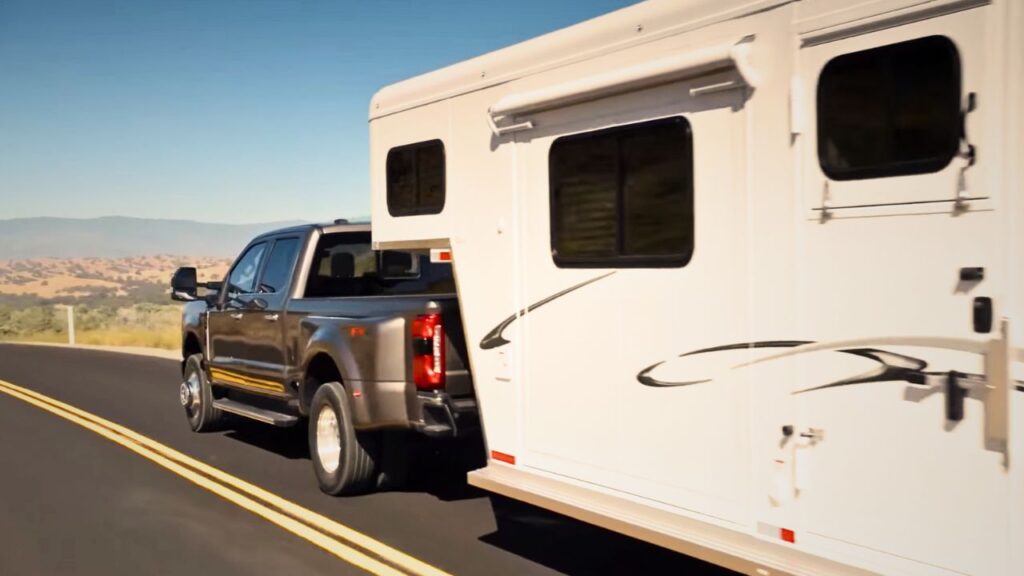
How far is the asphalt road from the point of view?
580 cm

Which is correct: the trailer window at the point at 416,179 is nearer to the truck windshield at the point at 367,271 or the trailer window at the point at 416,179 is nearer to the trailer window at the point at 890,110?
the truck windshield at the point at 367,271

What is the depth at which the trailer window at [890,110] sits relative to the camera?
3506 mm

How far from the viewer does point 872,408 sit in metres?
3.72

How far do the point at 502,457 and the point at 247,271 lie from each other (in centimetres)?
453

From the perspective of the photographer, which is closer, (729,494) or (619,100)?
(729,494)

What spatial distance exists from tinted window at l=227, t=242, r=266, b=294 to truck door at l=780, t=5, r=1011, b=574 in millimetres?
6347

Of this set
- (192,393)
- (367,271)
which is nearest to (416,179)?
(367,271)

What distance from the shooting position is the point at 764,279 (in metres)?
4.12

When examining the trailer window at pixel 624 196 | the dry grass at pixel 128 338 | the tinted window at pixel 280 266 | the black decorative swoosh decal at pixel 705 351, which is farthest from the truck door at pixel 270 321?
the dry grass at pixel 128 338

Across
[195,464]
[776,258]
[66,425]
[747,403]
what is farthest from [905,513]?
[66,425]

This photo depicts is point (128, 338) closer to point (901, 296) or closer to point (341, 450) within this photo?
point (341, 450)

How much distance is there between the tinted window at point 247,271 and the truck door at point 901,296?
6347mm

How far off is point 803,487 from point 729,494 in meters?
0.41

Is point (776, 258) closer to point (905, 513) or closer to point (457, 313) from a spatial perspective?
Result: point (905, 513)
